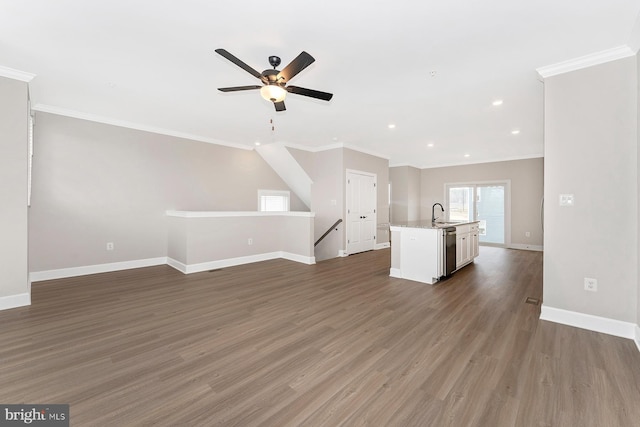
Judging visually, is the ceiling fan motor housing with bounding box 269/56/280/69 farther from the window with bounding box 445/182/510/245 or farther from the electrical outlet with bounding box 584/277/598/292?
the window with bounding box 445/182/510/245

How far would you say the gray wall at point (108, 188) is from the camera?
4.25 meters

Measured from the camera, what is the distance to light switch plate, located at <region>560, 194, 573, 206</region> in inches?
108

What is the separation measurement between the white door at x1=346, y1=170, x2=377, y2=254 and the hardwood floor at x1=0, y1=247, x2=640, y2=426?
3.01 meters

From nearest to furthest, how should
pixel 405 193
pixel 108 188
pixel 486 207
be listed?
pixel 108 188 → pixel 486 207 → pixel 405 193

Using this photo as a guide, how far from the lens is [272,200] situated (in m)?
7.54

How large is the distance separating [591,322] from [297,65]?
371cm

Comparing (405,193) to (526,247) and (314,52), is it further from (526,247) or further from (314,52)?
(314,52)

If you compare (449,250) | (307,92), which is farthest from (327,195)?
(307,92)

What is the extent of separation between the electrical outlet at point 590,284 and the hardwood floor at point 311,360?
1.40 feet

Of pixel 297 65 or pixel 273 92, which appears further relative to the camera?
pixel 273 92

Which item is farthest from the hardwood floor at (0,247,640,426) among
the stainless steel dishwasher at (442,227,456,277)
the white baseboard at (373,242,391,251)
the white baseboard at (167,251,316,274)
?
the white baseboard at (373,242,391,251)

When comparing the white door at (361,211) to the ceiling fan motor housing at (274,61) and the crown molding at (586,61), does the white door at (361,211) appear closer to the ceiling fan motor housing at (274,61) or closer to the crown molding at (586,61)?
the ceiling fan motor housing at (274,61)

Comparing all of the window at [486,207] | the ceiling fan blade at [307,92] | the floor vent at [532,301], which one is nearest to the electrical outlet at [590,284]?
the floor vent at [532,301]

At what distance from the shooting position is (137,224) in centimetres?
514
